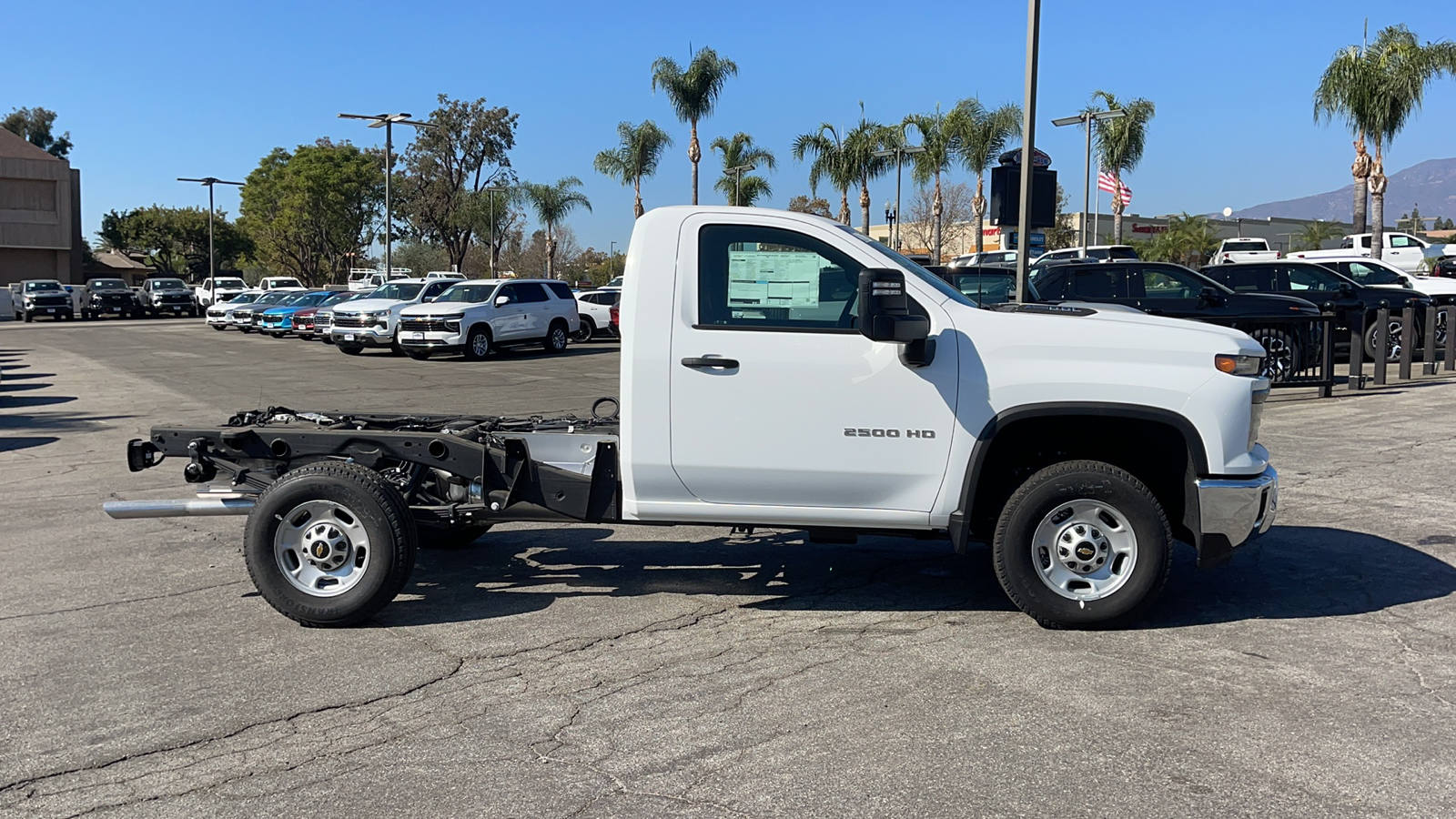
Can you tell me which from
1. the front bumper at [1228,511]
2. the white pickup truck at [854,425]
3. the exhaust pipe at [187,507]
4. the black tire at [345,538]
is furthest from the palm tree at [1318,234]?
the exhaust pipe at [187,507]

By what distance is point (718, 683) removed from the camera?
16.6 ft

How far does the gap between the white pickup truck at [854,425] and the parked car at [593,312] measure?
91.2 feet

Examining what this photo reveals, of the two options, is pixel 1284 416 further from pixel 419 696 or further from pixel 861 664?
Answer: pixel 419 696

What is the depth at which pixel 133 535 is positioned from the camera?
8.05 m

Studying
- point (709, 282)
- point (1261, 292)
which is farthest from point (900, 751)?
point (1261, 292)

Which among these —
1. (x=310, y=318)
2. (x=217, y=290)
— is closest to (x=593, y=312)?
Answer: (x=310, y=318)

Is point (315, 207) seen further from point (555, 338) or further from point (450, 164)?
point (555, 338)

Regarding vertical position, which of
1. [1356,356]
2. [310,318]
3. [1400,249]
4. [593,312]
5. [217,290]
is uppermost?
[1400,249]

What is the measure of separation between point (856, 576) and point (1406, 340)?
45.9ft

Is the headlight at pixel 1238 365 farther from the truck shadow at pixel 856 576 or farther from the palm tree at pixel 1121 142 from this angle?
the palm tree at pixel 1121 142

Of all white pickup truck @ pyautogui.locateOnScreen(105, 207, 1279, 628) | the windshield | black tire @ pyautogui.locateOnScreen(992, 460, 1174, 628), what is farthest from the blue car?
black tire @ pyautogui.locateOnScreen(992, 460, 1174, 628)

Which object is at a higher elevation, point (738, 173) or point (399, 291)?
point (738, 173)

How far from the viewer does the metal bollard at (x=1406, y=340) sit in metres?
17.1

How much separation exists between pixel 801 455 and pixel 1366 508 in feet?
17.5
